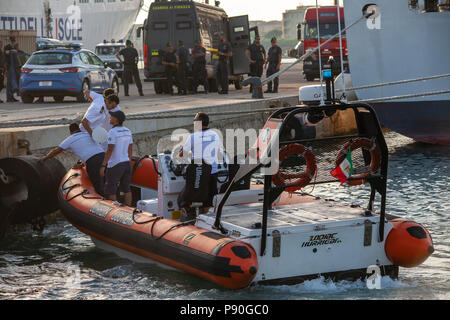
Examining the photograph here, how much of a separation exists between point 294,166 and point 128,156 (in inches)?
123

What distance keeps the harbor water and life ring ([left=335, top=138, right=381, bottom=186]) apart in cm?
115

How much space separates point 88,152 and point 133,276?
280 centimetres

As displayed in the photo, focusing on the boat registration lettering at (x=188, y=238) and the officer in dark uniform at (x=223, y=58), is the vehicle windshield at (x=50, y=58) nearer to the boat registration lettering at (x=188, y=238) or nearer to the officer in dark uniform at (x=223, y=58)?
the officer in dark uniform at (x=223, y=58)

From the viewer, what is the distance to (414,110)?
21.7 m

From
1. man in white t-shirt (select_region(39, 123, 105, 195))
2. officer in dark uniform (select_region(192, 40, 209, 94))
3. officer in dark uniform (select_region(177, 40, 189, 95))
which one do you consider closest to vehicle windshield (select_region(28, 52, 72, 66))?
officer in dark uniform (select_region(177, 40, 189, 95))

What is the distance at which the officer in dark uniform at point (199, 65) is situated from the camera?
25.5 m

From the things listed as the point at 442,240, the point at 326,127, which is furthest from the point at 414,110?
the point at 442,240

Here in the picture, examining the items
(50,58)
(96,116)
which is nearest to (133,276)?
(96,116)

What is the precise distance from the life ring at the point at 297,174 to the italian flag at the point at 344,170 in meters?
0.37

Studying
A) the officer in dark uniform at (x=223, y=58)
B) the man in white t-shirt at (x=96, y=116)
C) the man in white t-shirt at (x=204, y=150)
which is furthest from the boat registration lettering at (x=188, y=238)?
the officer in dark uniform at (x=223, y=58)

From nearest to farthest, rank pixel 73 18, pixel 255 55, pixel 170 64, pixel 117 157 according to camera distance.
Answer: pixel 117 157 < pixel 170 64 < pixel 255 55 < pixel 73 18

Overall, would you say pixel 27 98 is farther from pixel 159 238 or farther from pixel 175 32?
pixel 159 238

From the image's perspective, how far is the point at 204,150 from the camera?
1049cm

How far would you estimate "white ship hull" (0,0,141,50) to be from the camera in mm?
46969
